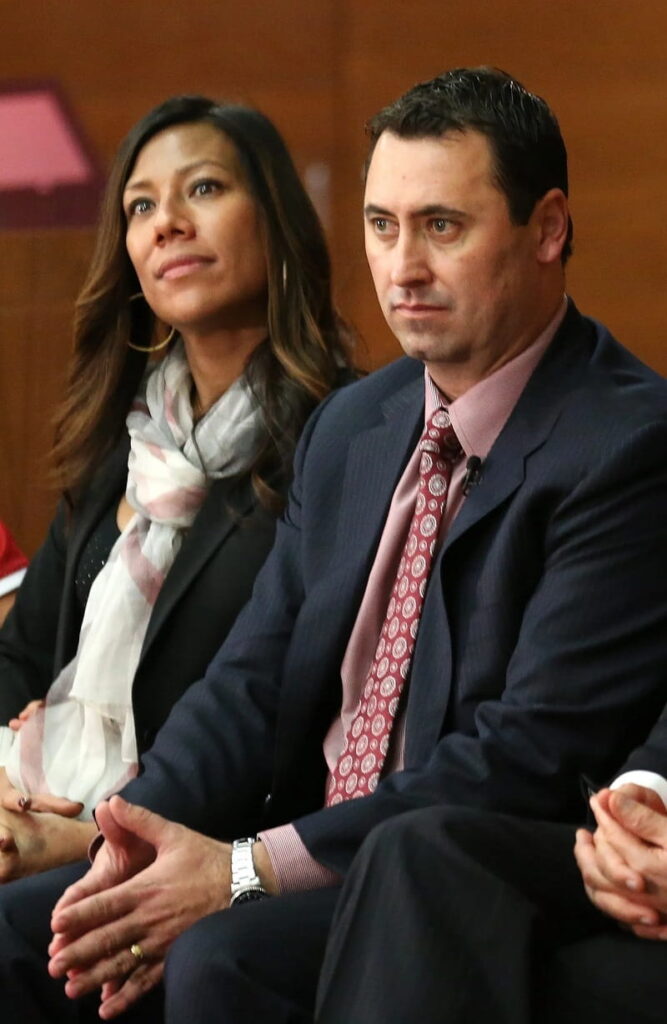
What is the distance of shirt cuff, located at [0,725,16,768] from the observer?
233 centimetres

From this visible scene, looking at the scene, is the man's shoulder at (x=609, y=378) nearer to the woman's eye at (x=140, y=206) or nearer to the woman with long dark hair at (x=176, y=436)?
the woman with long dark hair at (x=176, y=436)

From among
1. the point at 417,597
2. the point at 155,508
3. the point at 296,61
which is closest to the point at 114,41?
the point at 296,61

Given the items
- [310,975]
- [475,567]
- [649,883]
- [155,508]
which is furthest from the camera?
[155,508]

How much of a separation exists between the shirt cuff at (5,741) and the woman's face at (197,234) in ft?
2.08

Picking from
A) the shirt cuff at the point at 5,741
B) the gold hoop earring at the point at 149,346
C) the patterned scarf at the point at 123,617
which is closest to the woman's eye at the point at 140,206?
the gold hoop earring at the point at 149,346

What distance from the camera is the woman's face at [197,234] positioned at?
7.59 ft

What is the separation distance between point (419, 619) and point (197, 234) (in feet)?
2.51

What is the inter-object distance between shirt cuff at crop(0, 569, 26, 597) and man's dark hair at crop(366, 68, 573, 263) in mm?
Answer: 1103

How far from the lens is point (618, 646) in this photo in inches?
66.2

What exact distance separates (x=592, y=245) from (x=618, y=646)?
170cm

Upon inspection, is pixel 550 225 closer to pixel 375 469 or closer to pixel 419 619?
pixel 375 469

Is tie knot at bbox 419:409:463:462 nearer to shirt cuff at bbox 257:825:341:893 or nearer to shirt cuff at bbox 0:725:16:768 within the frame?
shirt cuff at bbox 257:825:341:893

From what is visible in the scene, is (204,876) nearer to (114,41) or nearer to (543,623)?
(543,623)

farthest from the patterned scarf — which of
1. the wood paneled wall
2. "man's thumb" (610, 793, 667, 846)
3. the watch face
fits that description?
"man's thumb" (610, 793, 667, 846)
